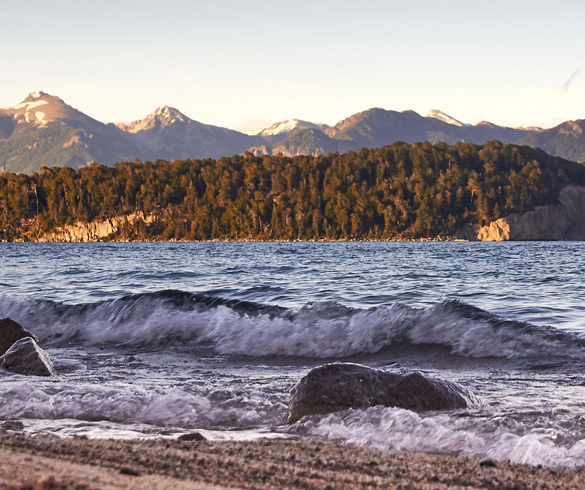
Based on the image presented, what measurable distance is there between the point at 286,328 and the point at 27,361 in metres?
5.13

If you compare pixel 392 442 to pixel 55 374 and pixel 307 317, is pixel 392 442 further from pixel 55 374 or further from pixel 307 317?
pixel 307 317

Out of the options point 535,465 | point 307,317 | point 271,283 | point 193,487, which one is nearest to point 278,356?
point 307,317

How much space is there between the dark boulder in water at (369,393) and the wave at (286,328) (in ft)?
13.7

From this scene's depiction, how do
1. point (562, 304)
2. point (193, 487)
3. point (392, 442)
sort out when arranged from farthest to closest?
point (562, 304), point (392, 442), point (193, 487)

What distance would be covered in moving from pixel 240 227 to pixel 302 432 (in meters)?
189

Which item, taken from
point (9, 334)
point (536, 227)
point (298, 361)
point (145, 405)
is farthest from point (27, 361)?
point (536, 227)

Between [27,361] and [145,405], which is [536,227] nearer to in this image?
[27,361]

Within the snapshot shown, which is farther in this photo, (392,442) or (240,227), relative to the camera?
(240,227)

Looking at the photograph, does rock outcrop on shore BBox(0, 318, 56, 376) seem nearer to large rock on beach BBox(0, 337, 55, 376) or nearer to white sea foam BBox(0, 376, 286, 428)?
large rock on beach BBox(0, 337, 55, 376)

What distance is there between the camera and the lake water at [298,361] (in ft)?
21.3

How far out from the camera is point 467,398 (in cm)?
725

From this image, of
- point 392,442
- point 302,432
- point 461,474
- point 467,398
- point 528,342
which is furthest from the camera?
point 528,342

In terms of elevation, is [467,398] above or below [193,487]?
below

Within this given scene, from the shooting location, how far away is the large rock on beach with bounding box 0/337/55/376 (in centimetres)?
946
